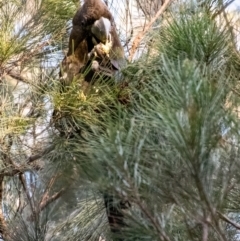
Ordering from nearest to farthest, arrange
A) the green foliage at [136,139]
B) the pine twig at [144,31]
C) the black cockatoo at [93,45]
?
the green foliage at [136,139]
the black cockatoo at [93,45]
the pine twig at [144,31]

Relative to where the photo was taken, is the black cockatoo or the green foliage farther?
the black cockatoo

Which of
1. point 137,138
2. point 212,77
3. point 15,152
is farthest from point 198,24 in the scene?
point 15,152

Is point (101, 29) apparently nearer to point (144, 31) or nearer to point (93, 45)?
point (93, 45)

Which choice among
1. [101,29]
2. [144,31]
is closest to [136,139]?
[101,29]

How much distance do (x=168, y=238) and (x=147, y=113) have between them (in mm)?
141

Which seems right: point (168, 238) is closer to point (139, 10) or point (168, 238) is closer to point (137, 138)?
point (137, 138)

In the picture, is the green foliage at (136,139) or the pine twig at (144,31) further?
the pine twig at (144,31)

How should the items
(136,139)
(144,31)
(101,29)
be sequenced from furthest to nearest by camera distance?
1. (144,31)
2. (101,29)
3. (136,139)

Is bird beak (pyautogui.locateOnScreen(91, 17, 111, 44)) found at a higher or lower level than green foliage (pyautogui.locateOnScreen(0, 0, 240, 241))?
higher

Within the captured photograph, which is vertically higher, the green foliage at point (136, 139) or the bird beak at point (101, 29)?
the bird beak at point (101, 29)

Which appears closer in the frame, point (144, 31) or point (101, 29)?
point (101, 29)

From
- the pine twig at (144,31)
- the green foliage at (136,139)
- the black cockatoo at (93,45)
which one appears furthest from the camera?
the pine twig at (144,31)

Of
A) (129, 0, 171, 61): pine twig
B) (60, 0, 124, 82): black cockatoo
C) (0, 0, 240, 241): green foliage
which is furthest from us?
(129, 0, 171, 61): pine twig

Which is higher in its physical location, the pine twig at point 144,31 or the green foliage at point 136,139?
the pine twig at point 144,31
